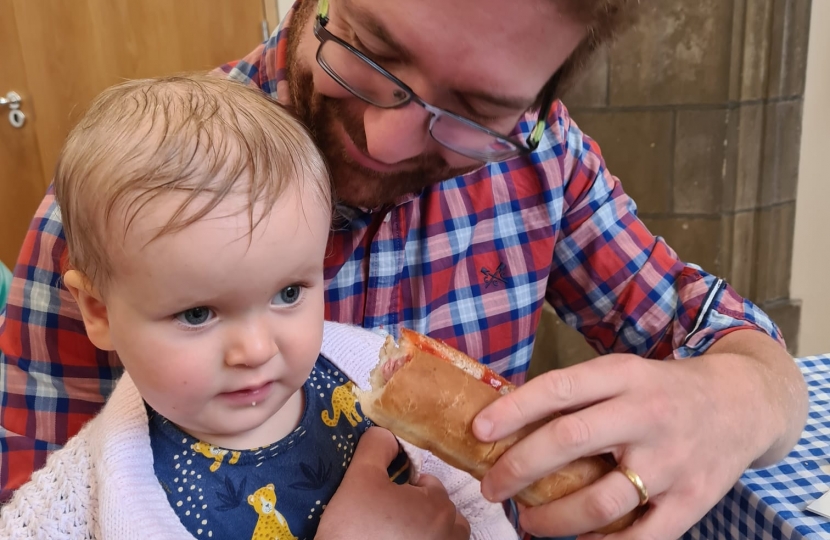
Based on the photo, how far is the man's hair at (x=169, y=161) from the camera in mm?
730

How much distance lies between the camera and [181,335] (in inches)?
29.8

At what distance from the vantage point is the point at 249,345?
76 cm

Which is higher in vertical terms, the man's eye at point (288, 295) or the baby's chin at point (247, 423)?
the man's eye at point (288, 295)

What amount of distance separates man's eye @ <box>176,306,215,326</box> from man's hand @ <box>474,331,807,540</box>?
0.34 m

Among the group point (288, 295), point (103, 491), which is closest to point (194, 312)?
point (288, 295)

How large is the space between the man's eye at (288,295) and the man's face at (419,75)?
26 cm

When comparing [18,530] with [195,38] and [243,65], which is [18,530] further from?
[195,38]

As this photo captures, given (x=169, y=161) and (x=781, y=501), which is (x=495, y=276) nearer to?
(x=781, y=501)

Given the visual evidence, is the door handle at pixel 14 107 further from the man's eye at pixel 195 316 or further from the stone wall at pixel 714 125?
the man's eye at pixel 195 316

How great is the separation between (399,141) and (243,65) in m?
0.40

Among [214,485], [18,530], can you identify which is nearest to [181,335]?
[214,485]

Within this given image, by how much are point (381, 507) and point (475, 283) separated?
0.50 meters

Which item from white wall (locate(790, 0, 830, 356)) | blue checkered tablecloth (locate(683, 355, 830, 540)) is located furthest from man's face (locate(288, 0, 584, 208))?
white wall (locate(790, 0, 830, 356))

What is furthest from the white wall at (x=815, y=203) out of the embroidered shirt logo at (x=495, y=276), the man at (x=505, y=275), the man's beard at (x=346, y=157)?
the man's beard at (x=346, y=157)
